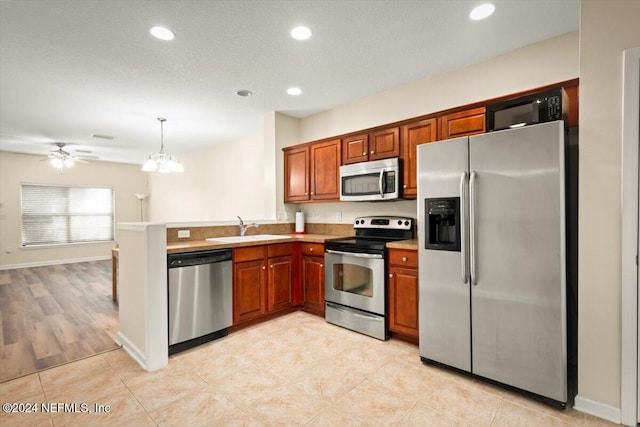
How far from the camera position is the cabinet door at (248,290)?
123 inches

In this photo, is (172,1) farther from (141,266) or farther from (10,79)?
(10,79)

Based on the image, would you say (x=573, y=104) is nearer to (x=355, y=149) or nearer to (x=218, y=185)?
(x=355, y=149)

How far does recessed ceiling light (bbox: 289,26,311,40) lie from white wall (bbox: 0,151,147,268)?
8.06m

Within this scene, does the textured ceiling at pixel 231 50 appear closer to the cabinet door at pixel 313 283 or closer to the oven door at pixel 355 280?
the oven door at pixel 355 280

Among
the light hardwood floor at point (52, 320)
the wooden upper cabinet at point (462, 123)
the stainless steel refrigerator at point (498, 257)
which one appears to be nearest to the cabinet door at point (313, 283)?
the stainless steel refrigerator at point (498, 257)

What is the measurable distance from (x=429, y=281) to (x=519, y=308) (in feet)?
2.04

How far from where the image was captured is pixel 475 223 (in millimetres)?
2139

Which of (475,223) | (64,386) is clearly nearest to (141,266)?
(64,386)

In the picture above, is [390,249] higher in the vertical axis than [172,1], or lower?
lower

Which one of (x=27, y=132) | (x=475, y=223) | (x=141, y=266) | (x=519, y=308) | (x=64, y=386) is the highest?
(x=27, y=132)

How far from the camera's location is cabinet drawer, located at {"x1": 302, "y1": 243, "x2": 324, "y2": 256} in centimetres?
350

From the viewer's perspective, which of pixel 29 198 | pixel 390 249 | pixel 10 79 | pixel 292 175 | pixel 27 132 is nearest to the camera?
pixel 390 249

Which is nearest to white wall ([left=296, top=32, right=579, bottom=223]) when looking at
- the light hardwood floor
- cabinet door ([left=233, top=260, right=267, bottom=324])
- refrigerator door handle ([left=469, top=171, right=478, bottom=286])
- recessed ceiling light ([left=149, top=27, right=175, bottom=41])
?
refrigerator door handle ([left=469, top=171, right=478, bottom=286])

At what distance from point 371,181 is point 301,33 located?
1.64m
